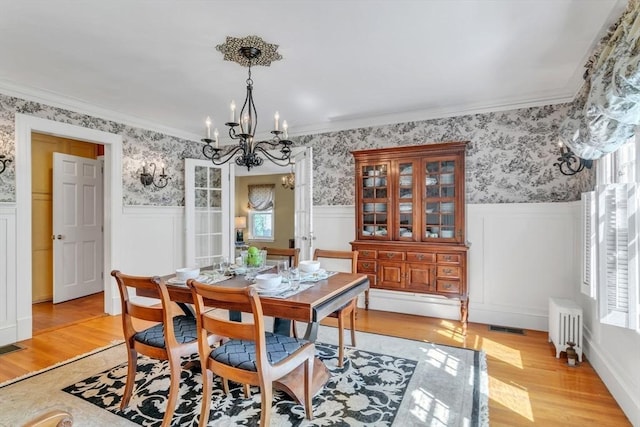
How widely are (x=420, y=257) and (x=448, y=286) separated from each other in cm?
40

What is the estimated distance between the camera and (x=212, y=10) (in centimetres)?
208

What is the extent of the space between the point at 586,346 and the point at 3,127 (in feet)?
18.3

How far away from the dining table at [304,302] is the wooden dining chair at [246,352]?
3.4 inches

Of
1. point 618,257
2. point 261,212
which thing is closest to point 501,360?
point 618,257

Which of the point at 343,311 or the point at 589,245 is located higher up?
the point at 589,245

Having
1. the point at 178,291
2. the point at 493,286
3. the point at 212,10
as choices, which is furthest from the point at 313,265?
the point at 493,286

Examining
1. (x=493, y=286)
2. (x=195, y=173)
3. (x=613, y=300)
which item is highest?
(x=195, y=173)

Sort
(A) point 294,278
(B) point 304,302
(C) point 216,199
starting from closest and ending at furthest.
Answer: (B) point 304,302
(A) point 294,278
(C) point 216,199

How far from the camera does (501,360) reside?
2.88 m

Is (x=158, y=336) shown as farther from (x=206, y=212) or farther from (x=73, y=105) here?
(x=206, y=212)

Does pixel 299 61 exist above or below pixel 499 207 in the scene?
above

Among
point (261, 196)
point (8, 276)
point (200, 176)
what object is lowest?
point (8, 276)

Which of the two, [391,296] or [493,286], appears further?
[391,296]

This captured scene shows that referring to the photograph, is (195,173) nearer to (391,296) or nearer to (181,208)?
(181,208)
